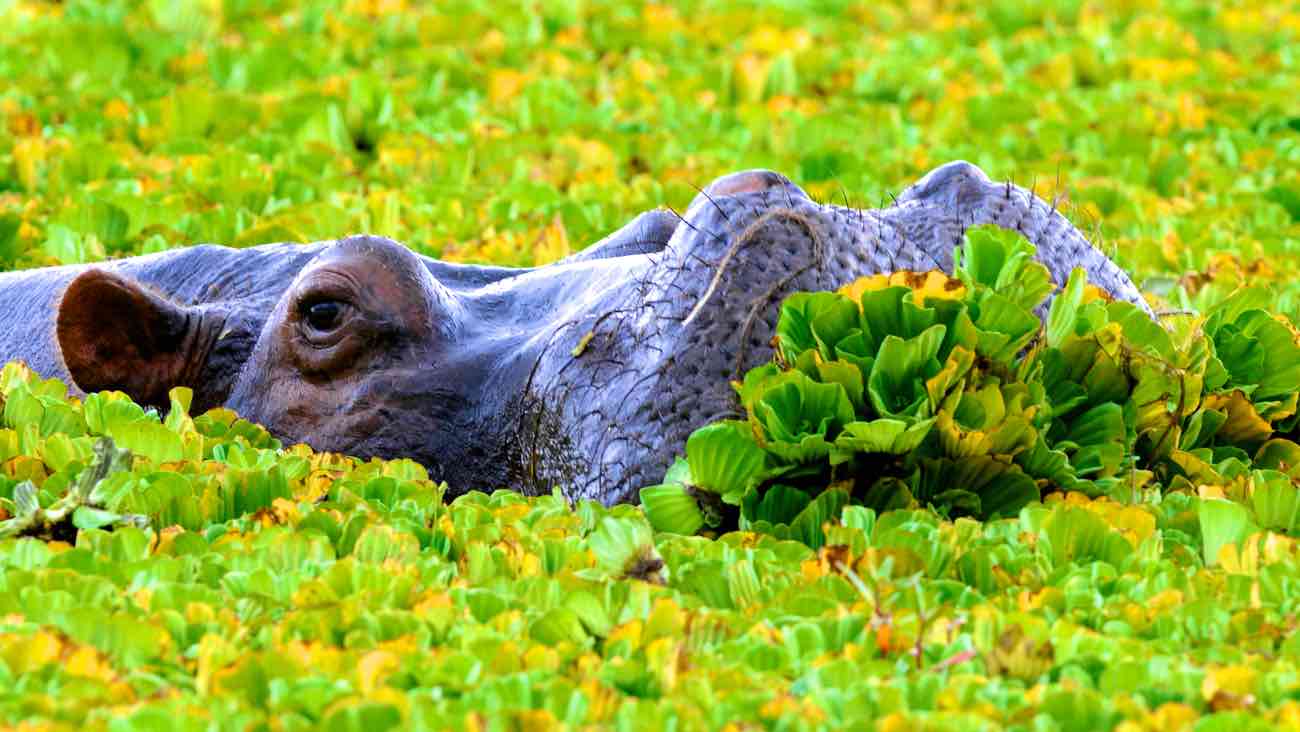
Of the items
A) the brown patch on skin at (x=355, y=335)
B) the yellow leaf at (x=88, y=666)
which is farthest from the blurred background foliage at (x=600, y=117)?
the yellow leaf at (x=88, y=666)

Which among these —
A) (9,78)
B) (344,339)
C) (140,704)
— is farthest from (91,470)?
(9,78)

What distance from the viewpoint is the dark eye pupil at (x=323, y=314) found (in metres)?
3.66

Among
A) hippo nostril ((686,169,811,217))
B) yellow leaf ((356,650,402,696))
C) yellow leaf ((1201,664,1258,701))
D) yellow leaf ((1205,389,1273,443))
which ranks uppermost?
hippo nostril ((686,169,811,217))

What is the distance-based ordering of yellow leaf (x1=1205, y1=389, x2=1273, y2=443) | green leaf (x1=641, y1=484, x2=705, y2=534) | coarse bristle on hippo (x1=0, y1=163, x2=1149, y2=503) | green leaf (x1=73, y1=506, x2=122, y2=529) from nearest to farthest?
1. green leaf (x1=73, y1=506, x2=122, y2=529)
2. green leaf (x1=641, y1=484, x2=705, y2=534)
3. coarse bristle on hippo (x1=0, y1=163, x2=1149, y2=503)
4. yellow leaf (x1=1205, y1=389, x2=1273, y2=443)

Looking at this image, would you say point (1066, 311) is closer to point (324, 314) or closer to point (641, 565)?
point (641, 565)

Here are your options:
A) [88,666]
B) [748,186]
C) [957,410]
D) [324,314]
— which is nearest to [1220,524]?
[957,410]

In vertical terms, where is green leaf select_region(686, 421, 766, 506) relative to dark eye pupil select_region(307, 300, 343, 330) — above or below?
below

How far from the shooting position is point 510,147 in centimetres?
716

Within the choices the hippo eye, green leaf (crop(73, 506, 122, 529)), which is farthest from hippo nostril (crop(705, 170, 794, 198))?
green leaf (crop(73, 506, 122, 529))

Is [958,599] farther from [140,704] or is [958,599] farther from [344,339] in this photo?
[344,339]

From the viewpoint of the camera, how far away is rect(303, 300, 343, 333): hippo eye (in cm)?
366

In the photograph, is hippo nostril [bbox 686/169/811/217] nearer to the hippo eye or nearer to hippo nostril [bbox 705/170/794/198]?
hippo nostril [bbox 705/170/794/198]

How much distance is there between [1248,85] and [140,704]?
732 cm

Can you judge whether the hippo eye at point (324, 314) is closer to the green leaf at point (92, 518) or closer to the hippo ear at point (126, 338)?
the hippo ear at point (126, 338)
